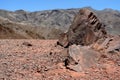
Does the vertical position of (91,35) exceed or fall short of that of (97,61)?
it exceeds it

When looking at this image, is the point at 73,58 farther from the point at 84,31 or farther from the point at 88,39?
the point at 84,31

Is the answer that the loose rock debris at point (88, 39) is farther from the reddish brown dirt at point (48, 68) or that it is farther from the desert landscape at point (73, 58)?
the reddish brown dirt at point (48, 68)

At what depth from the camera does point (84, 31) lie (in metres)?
17.6

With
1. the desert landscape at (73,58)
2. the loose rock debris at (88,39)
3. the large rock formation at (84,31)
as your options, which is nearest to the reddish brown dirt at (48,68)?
the desert landscape at (73,58)

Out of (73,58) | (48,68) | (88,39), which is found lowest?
(48,68)

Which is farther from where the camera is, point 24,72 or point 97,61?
point 97,61

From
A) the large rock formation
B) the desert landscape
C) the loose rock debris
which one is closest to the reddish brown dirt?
the desert landscape

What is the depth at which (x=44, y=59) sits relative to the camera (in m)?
13.4

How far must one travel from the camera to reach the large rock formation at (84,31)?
57.0ft

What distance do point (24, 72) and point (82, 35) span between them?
259 inches

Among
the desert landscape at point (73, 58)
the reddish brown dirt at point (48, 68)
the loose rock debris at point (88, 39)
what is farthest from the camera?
the loose rock debris at point (88, 39)

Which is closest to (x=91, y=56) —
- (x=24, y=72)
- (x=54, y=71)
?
(x=54, y=71)

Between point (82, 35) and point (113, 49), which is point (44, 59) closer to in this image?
point (113, 49)

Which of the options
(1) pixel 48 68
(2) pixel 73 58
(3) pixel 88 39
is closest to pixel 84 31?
(3) pixel 88 39
